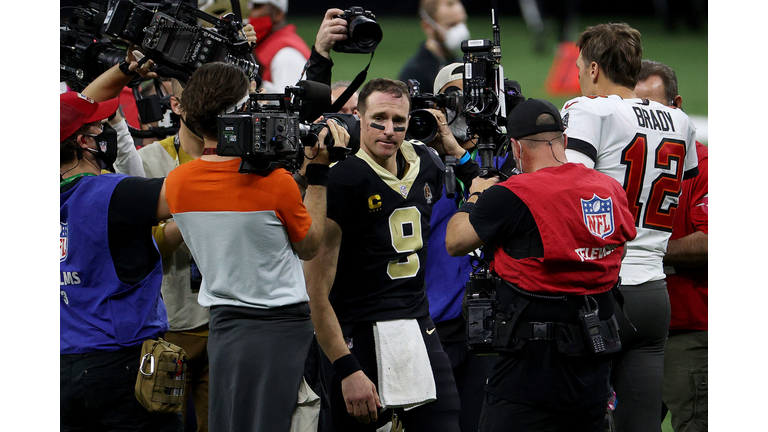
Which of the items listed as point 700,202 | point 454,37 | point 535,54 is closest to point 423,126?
point 700,202

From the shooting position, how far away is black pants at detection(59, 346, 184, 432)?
285cm

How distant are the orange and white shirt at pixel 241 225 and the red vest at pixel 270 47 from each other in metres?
3.34

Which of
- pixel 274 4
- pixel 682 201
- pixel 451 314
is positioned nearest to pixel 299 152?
pixel 451 314

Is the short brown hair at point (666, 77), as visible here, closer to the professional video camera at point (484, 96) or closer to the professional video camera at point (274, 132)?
the professional video camera at point (484, 96)

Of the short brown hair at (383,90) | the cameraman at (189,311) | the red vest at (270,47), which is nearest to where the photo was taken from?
the short brown hair at (383,90)

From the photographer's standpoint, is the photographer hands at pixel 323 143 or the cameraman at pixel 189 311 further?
the cameraman at pixel 189 311

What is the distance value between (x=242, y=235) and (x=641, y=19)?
14.2 meters

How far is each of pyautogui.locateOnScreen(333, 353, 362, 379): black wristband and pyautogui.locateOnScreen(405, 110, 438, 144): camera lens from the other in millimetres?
1077

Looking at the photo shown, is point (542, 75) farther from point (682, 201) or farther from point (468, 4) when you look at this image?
point (682, 201)

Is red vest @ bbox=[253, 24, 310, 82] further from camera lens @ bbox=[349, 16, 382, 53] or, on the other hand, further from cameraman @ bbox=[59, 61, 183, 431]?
cameraman @ bbox=[59, 61, 183, 431]

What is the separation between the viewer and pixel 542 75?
15133 millimetres

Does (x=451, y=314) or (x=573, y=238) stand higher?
(x=573, y=238)

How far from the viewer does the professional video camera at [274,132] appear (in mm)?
2502

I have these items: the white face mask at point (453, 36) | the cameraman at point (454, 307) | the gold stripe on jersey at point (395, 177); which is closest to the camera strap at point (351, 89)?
the gold stripe on jersey at point (395, 177)
